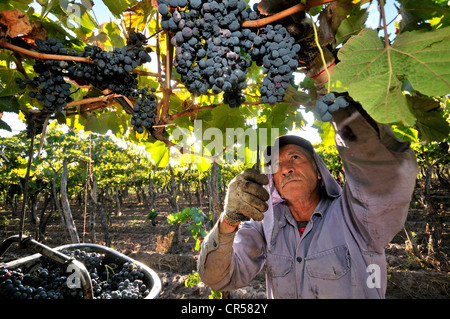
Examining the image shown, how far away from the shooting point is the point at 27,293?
71.6 inches

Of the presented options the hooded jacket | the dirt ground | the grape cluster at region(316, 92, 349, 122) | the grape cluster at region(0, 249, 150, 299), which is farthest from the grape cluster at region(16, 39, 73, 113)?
the dirt ground

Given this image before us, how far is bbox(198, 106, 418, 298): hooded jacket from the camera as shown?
45.6 inches

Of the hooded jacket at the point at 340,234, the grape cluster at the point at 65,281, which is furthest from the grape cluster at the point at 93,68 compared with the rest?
the grape cluster at the point at 65,281

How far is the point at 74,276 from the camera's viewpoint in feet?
6.03

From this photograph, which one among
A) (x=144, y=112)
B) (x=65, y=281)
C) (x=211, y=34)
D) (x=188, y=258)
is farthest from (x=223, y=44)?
(x=188, y=258)

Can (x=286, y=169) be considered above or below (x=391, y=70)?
below

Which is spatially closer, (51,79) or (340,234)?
(51,79)

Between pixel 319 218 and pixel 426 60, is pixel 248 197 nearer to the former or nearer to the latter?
pixel 319 218

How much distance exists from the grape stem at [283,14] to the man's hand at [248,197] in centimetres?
83

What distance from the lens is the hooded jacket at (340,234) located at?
1159mm

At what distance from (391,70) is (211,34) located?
532 mm

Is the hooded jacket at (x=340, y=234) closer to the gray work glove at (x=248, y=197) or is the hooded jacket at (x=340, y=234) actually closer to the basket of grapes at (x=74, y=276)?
the gray work glove at (x=248, y=197)

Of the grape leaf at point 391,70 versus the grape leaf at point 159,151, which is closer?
the grape leaf at point 391,70

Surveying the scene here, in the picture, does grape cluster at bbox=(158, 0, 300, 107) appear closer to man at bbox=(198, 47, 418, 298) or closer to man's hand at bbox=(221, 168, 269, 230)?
man at bbox=(198, 47, 418, 298)
